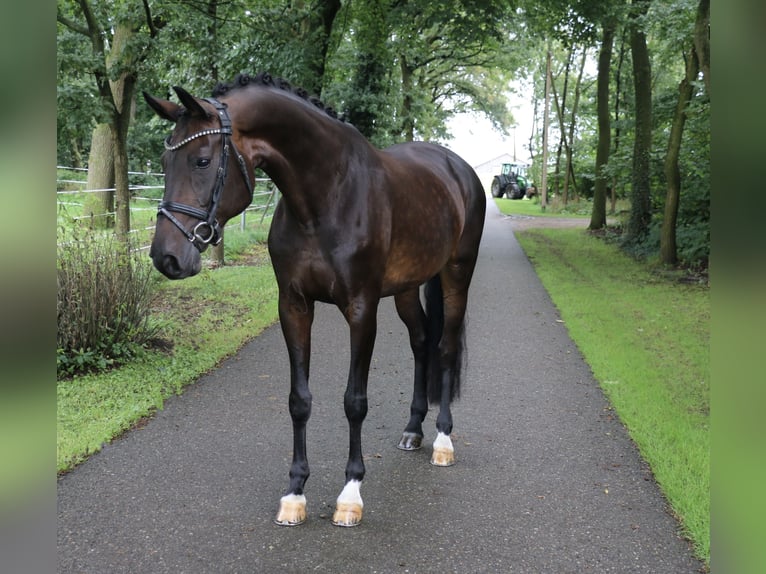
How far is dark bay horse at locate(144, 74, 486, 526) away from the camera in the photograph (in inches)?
114

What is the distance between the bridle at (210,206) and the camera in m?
2.83

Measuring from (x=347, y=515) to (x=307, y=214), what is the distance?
1627 millimetres

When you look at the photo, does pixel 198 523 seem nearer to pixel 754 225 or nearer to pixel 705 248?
pixel 754 225

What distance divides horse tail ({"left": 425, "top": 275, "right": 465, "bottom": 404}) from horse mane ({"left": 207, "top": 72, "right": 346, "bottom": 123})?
1645 millimetres

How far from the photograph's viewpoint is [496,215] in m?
33.1

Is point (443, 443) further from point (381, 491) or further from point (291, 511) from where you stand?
point (291, 511)

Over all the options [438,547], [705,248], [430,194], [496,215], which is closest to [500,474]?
[438,547]

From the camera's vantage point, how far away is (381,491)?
4059mm

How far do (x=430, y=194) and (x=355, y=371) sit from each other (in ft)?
4.48

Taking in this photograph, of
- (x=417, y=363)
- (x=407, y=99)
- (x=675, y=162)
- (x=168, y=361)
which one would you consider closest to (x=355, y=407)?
(x=417, y=363)

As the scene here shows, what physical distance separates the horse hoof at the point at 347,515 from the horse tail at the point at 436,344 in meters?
1.38

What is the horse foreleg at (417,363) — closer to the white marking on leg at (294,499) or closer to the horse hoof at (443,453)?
the horse hoof at (443,453)

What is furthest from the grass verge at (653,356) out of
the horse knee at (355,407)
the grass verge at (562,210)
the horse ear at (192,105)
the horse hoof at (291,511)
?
the grass verge at (562,210)

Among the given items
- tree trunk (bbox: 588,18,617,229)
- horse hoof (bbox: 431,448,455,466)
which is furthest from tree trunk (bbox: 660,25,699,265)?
horse hoof (bbox: 431,448,455,466)
